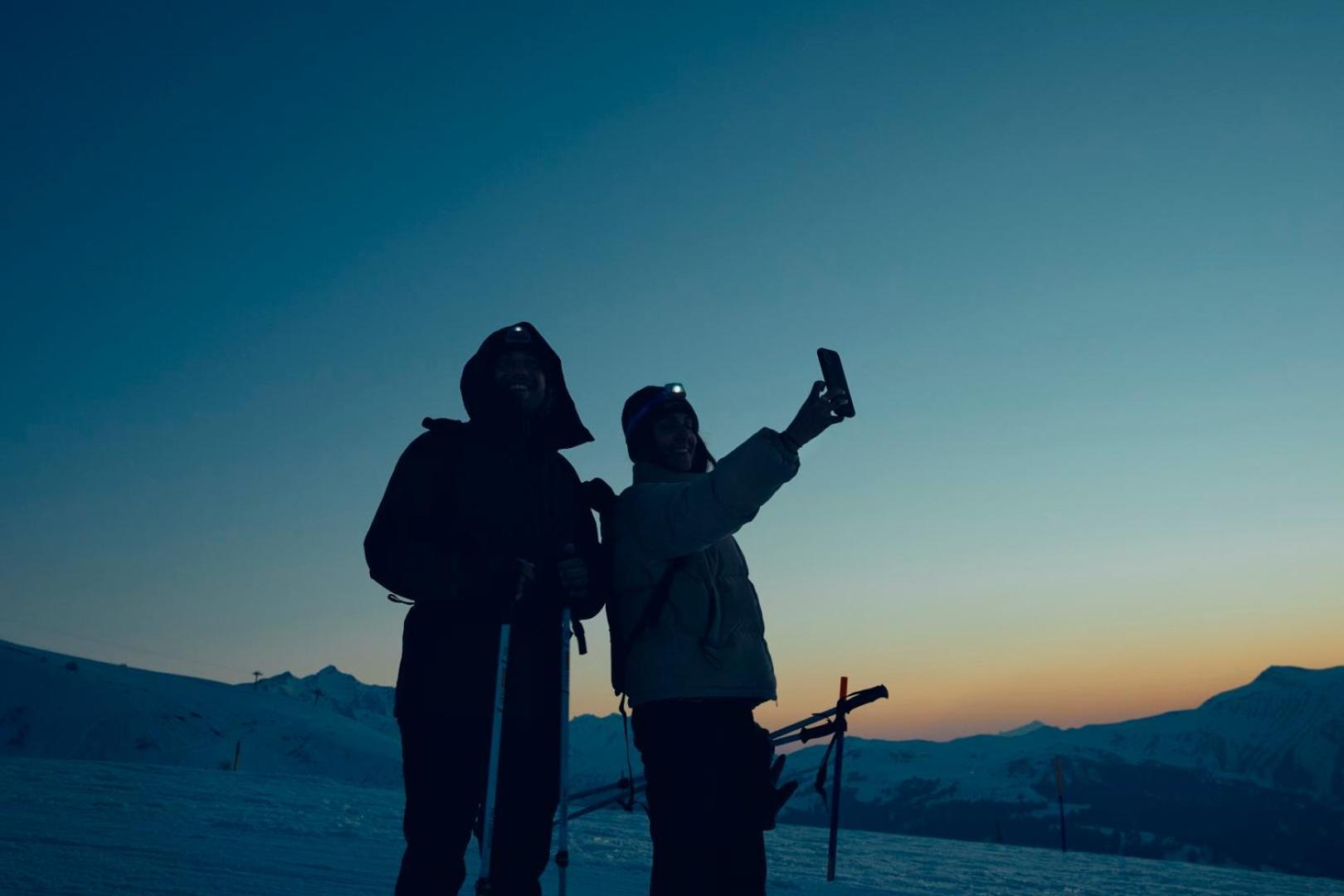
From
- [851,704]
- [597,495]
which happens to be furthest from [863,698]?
[597,495]

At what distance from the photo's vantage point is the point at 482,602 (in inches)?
147

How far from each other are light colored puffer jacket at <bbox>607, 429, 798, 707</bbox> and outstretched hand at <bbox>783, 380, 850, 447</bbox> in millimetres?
69

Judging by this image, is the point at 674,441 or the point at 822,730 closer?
the point at 674,441

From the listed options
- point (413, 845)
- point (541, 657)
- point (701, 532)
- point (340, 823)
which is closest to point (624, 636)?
point (541, 657)

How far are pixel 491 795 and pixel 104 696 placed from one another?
4471 inches

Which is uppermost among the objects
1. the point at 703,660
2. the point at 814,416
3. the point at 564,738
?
the point at 814,416

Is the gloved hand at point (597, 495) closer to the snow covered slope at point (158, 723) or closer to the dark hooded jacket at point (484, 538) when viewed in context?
the dark hooded jacket at point (484, 538)

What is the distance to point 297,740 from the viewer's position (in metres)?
114

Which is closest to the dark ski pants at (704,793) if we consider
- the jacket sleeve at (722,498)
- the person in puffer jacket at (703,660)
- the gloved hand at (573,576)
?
the person in puffer jacket at (703,660)

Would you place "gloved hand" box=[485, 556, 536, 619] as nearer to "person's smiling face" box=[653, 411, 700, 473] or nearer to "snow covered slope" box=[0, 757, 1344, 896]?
"person's smiling face" box=[653, 411, 700, 473]

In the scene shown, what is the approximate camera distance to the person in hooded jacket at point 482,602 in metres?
3.51

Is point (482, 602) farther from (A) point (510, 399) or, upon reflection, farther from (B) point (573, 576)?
(A) point (510, 399)

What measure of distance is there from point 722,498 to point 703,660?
0.71m

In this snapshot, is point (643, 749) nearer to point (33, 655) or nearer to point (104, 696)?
point (104, 696)
